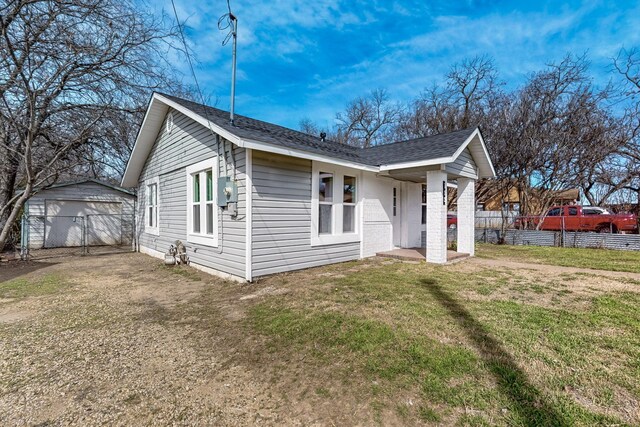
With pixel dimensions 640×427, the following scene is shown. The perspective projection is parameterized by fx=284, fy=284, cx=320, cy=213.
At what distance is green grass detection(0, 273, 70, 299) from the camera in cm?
543

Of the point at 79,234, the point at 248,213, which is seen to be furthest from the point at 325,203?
the point at 79,234

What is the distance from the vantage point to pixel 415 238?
33.4ft

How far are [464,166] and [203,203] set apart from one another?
7.52 metres

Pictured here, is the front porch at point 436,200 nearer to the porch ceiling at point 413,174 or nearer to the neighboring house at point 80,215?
the porch ceiling at point 413,174

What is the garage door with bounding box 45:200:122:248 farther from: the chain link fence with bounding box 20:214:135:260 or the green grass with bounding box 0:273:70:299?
the green grass with bounding box 0:273:70:299

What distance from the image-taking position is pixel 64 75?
354 inches

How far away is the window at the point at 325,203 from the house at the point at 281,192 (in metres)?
0.03

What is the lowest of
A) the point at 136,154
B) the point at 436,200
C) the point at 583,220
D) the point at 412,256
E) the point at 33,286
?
the point at 33,286

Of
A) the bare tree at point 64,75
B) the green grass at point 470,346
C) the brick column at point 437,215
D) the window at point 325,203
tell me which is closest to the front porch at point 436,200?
the brick column at point 437,215

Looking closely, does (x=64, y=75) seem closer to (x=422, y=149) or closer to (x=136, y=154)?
(x=136, y=154)

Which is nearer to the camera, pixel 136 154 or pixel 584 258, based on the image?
pixel 584 258

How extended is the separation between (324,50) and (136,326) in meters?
12.8

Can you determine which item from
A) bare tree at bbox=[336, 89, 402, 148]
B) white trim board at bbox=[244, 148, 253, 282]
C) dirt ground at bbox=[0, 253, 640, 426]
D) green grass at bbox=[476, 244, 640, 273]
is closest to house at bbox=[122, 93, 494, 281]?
white trim board at bbox=[244, 148, 253, 282]

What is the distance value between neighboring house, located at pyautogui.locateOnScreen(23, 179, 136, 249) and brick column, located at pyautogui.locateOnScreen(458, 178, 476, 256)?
43.5ft
